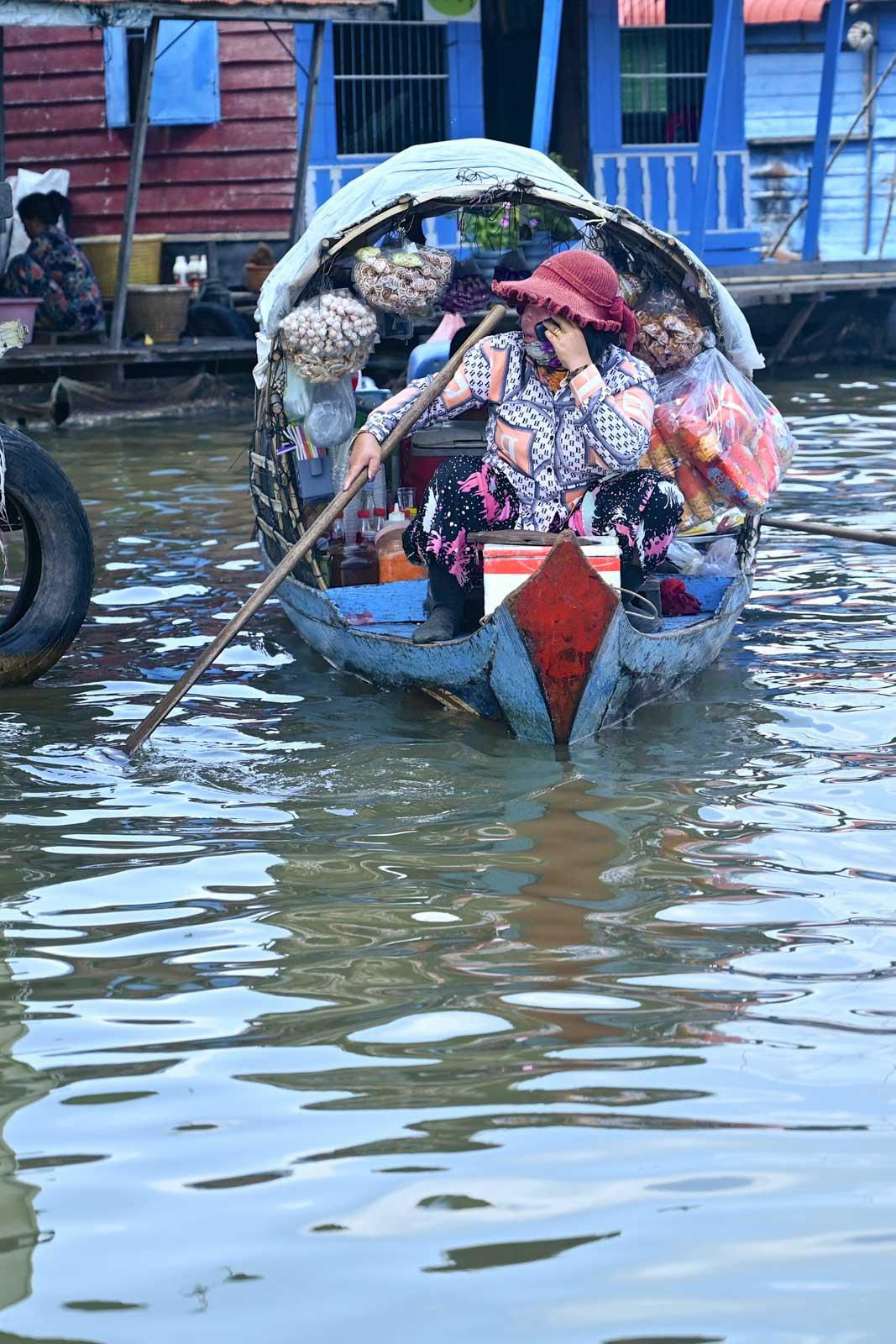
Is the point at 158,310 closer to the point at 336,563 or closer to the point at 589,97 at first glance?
the point at 589,97

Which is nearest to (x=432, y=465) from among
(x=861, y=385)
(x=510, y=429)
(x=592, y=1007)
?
(x=510, y=429)

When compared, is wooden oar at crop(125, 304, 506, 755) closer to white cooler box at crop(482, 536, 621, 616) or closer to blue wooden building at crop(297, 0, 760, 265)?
white cooler box at crop(482, 536, 621, 616)

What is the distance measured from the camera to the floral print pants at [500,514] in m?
5.52

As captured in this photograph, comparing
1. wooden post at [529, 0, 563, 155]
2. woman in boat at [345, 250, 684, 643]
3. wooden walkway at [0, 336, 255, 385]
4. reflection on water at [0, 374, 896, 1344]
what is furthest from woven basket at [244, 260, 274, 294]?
reflection on water at [0, 374, 896, 1344]

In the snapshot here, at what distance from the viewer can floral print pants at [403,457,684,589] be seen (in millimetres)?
5520

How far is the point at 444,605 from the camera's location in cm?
572

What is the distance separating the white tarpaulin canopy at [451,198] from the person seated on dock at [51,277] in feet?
21.5

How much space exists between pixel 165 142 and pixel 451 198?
8693 mm

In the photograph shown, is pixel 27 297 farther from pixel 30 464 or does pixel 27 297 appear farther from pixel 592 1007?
pixel 592 1007

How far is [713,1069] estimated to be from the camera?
3.01 m

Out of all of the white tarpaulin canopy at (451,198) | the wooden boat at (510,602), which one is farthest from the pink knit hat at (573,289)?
the white tarpaulin canopy at (451,198)

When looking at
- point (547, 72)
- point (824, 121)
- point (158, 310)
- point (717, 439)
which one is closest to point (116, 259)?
point (158, 310)

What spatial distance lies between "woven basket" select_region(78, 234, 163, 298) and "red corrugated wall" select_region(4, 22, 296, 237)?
1.29 feet

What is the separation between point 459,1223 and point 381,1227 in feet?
0.38
